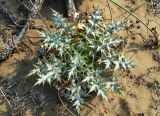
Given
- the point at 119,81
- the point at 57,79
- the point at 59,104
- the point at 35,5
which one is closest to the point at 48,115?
the point at 59,104

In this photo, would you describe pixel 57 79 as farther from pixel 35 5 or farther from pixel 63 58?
pixel 35 5

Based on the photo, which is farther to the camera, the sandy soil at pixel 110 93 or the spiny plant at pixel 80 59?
the sandy soil at pixel 110 93

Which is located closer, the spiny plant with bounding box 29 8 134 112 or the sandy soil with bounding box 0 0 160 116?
the spiny plant with bounding box 29 8 134 112

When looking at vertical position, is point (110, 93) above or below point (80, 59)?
below

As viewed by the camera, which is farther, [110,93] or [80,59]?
[110,93]
